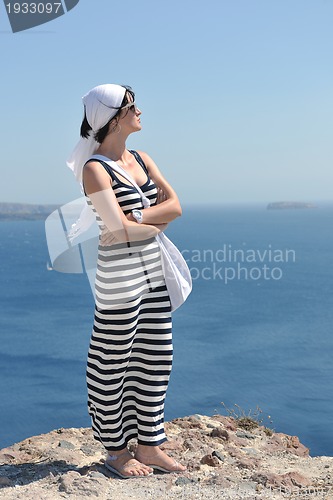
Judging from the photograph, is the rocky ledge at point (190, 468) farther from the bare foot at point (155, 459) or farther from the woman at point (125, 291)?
the woman at point (125, 291)

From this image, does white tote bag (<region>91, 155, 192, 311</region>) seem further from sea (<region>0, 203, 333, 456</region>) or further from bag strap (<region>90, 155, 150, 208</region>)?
sea (<region>0, 203, 333, 456</region>)

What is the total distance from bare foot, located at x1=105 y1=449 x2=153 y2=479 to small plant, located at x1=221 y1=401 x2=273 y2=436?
1461 millimetres

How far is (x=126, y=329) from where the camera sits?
3389 mm

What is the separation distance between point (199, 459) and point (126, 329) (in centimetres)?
111

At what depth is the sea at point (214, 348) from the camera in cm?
1817

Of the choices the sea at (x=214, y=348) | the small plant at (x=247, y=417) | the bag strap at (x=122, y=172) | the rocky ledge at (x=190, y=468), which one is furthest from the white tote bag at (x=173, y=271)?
the sea at (x=214, y=348)

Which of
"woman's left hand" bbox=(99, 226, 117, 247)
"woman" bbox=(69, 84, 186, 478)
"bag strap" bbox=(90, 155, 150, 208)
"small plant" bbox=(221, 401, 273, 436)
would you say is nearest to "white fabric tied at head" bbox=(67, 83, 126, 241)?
"woman" bbox=(69, 84, 186, 478)

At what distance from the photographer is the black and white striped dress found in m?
3.37

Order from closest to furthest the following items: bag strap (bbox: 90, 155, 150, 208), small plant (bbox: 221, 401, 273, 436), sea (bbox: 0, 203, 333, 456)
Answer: bag strap (bbox: 90, 155, 150, 208), small plant (bbox: 221, 401, 273, 436), sea (bbox: 0, 203, 333, 456)

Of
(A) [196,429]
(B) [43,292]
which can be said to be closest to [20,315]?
(B) [43,292]

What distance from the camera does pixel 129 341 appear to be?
343 cm

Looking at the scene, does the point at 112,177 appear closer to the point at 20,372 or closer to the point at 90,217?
the point at 90,217

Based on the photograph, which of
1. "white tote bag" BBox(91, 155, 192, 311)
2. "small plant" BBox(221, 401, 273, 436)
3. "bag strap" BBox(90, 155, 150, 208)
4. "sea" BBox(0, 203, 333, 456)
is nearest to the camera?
"bag strap" BBox(90, 155, 150, 208)

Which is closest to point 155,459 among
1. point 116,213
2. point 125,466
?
point 125,466
